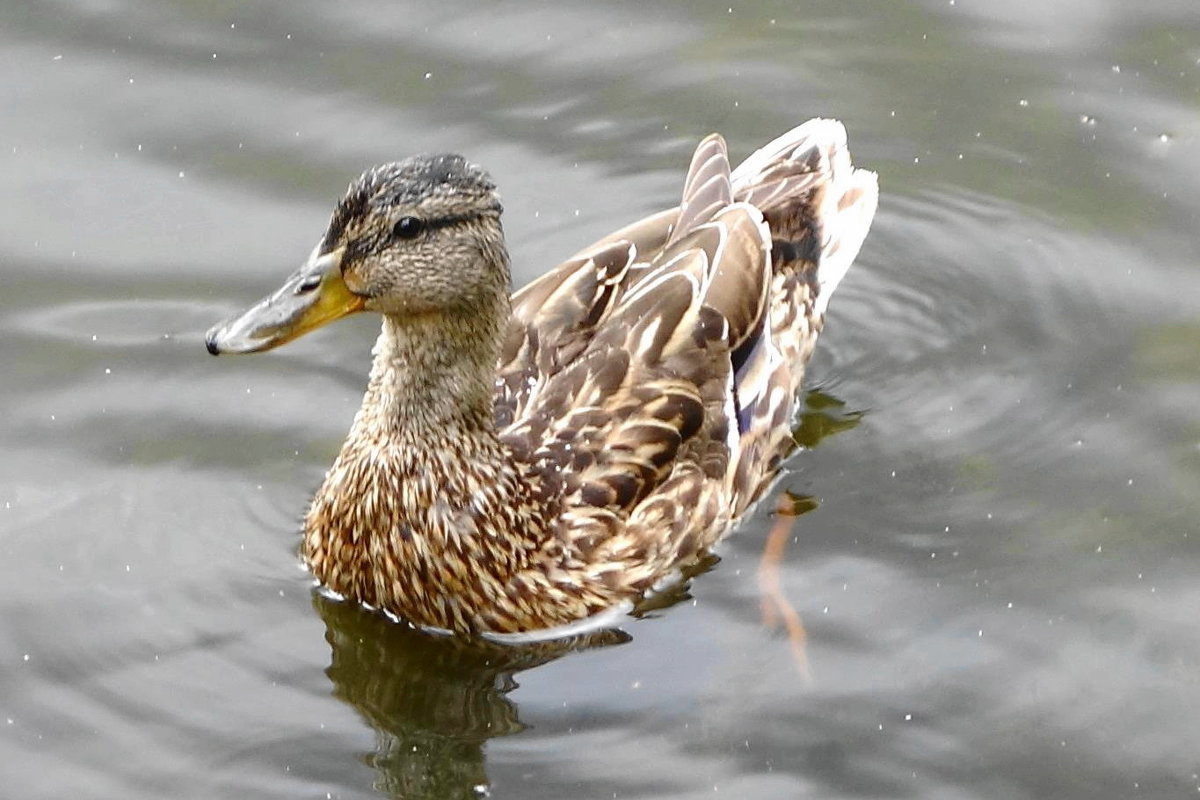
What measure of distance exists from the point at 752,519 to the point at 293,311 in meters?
2.32

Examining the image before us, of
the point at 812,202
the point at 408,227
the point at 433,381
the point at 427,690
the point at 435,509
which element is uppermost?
the point at 408,227

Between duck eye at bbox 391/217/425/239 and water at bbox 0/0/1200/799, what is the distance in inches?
62.7

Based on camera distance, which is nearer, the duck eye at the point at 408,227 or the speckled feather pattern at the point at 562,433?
the duck eye at the point at 408,227

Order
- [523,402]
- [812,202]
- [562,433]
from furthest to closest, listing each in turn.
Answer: [812,202] < [523,402] < [562,433]

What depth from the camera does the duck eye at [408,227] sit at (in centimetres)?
751

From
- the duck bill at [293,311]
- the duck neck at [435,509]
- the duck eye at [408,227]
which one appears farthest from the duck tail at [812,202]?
the duck bill at [293,311]

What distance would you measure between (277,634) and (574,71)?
386 centimetres

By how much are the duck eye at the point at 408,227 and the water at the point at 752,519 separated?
1592 millimetres

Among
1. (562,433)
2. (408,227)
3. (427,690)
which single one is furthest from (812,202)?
(427,690)

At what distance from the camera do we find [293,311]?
24.8 ft

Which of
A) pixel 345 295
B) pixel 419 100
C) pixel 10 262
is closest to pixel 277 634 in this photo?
pixel 345 295

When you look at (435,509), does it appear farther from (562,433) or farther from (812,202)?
(812,202)

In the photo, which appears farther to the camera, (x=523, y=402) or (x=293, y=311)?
(x=523, y=402)

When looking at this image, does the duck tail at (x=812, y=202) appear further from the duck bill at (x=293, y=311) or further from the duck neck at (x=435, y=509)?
the duck bill at (x=293, y=311)
